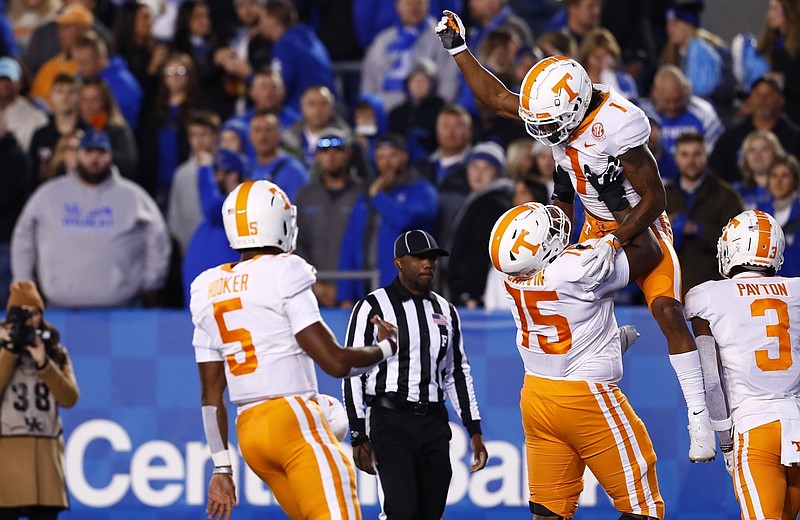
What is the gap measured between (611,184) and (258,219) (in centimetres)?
201

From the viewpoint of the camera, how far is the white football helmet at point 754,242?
7.86m

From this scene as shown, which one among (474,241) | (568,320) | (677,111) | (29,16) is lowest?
(568,320)

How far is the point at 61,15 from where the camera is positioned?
1462 centimetres

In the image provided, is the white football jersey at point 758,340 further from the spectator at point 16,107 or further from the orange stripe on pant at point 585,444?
the spectator at point 16,107

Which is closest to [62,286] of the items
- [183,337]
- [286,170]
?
[183,337]

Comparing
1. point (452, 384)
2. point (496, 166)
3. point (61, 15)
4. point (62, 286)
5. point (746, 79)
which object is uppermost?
point (61, 15)

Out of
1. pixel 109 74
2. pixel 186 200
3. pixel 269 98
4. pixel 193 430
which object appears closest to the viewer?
pixel 193 430

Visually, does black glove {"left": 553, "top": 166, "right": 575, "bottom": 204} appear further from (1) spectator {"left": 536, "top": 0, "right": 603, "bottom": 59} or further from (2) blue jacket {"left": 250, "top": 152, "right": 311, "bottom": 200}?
(1) spectator {"left": 536, "top": 0, "right": 603, "bottom": 59}

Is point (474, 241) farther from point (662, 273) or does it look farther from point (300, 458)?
point (300, 458)

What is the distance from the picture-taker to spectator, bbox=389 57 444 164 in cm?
1298

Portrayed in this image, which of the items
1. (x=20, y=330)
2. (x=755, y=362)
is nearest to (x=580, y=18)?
(x=20, y=330)

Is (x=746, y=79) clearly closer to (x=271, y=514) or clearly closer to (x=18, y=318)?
(x=271, y=514)

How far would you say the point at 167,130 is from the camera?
525 inches

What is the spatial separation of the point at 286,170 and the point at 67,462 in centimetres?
291
